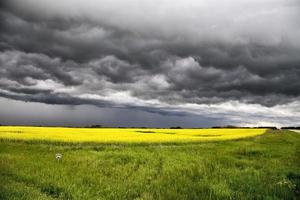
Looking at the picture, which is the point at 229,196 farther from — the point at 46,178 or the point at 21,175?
the point at 21,175

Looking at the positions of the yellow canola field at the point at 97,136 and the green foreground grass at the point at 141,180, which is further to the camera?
the yellow canola field at the point at 97,136

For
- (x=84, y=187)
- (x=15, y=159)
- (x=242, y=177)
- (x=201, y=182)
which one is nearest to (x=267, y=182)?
(x=242, y=177)

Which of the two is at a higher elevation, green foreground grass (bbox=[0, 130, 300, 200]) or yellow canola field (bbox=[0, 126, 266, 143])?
yellow canola field (bbox=[0, 126, 266, 143])

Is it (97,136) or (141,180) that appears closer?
(141,180)

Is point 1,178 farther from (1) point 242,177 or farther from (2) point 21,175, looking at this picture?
(1) point 242,177

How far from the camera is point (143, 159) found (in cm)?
2133

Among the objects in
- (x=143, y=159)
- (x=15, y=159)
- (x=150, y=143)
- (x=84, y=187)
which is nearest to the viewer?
(x=84, y=187)

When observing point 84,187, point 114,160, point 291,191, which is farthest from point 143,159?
point 291,191

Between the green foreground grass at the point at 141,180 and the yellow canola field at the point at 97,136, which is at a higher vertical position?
the yellow canola field at the point at 97,136

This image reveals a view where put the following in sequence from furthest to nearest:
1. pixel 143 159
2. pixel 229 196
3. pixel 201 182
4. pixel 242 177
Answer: pixel 143 159 → pixel 242 177 → pixel 201 182 → pixel 229 196

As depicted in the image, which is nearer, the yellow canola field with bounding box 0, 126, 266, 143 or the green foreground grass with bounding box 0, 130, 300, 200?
the green foreground grass with bounding box 0, 130, 300, 200

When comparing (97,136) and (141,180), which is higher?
(97,136)

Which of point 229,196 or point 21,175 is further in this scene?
point 21,175

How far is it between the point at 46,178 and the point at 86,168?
3.42m
